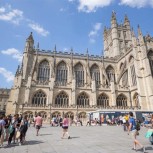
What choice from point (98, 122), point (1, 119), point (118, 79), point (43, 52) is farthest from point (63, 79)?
point (1, 119)

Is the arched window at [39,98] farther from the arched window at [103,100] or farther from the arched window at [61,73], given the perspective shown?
the arched window at [103,100]

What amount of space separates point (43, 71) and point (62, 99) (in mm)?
10663

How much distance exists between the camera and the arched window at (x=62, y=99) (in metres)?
33.2

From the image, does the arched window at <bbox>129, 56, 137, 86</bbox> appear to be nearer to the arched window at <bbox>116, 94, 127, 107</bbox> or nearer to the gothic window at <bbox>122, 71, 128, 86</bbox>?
the gothic window at <bbox>122, 71, 128, 86</bbox>

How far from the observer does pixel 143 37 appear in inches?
1553

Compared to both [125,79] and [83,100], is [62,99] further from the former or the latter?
[125,79]

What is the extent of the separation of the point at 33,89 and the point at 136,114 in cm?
2049

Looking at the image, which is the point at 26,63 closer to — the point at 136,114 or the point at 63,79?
the point at 63,79

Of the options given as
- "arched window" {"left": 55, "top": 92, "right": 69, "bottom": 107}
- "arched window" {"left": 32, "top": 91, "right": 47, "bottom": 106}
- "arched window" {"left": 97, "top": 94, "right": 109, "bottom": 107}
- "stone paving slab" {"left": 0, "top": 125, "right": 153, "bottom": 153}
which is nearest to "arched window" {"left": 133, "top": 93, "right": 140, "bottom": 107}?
"arched window" {"left": 97, "top": 94, "right": 109, "bottom": 107}

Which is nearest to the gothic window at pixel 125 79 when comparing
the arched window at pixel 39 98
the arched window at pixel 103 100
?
the arched window at pixel 103 100

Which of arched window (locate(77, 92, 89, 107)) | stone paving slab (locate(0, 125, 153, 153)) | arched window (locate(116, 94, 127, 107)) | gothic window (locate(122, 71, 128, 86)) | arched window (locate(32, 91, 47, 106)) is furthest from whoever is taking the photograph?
gothic window (locate(122, 71, 128, 86))

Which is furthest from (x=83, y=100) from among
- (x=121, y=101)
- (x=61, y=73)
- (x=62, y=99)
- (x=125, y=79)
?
(x=125, y=79)

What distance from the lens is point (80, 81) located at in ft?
136

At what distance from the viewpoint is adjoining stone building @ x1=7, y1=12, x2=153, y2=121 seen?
31.3 meters
